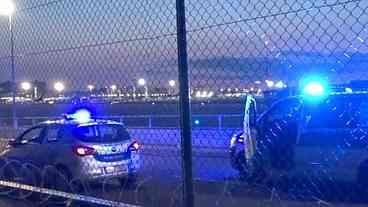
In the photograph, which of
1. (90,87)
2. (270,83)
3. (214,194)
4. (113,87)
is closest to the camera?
(270,83)

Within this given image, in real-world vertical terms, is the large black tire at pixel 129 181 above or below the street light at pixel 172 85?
below

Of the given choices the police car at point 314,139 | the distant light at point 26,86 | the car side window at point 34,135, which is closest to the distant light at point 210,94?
the distant light at point 26,86

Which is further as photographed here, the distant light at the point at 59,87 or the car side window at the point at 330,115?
the car side window at the point at 330,115

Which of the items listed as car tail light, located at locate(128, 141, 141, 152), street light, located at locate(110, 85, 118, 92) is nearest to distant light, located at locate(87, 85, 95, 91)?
street light, located at locate(110, 85, 118, 92)

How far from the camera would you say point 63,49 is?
616cm

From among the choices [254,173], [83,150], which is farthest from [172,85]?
[83,150]

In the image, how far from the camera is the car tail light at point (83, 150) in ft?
35.1

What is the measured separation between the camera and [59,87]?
22.0 ft

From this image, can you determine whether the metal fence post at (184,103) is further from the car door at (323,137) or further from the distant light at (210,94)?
the car door at (323,137)

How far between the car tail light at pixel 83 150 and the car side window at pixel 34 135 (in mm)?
863

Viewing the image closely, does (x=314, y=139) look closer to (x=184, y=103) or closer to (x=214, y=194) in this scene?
(x=214, y=194)

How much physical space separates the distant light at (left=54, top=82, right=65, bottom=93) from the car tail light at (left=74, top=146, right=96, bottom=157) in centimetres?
393

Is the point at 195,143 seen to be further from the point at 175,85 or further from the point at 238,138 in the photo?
the point at 175,85

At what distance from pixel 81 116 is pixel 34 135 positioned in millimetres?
1345
